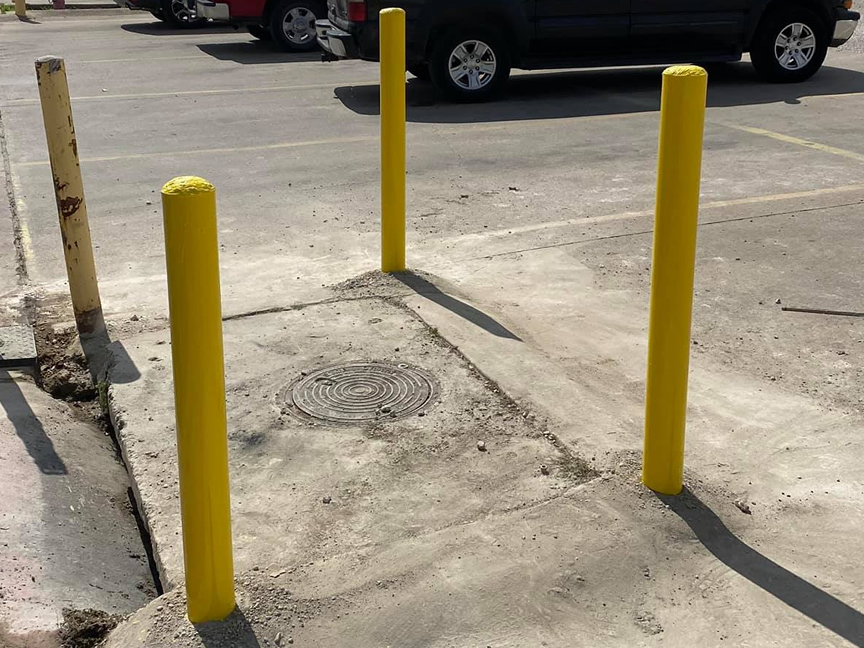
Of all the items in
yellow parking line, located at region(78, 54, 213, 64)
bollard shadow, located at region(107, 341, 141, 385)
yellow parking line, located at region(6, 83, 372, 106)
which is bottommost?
bollard shadow, located at region(107, 341, 141, 385)

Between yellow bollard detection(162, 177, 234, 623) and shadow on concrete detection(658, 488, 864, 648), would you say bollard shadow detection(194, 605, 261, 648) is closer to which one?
yellow bollard detection(162, 177, 234, 623)

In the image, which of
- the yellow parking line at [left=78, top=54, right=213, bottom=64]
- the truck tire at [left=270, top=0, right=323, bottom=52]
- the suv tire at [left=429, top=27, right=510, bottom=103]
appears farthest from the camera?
the truck tire at [left=270, top=0, right=323, bottom=52]

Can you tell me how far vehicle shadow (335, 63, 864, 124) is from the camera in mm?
10641

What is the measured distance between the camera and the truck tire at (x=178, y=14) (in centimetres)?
1980

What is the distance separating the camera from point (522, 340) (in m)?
4.83

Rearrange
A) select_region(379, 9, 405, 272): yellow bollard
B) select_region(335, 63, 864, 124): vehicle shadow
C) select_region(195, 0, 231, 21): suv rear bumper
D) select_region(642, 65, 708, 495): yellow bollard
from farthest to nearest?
select_region(195, 0, 231, 21): suv rear bumper < select_region(335, 63, 864, 124): vehicle shadow < select_region(379, 9, 405, 272): yellow bollard < select_region(642, 65, 708, 495): yellow bollard

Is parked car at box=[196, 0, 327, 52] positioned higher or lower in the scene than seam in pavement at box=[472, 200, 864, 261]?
higher

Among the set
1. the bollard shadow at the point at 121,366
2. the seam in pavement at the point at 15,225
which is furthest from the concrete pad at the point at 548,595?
the seam in pavement at the point at 15,225

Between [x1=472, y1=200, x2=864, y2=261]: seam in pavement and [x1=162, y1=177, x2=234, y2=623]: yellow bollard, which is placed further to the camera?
[x1=472, y1=200, x2=864, y2=261]: seam in pavement

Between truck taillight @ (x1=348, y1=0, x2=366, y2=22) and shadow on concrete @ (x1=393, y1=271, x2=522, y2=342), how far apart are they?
5.78 m

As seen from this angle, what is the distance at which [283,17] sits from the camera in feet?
50.9

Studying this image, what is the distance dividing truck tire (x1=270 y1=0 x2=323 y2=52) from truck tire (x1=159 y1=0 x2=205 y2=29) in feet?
15.3

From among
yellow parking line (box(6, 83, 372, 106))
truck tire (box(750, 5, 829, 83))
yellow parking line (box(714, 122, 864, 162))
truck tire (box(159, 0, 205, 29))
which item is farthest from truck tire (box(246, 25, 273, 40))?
yellow parking line (box(714, 122, 864, 162))

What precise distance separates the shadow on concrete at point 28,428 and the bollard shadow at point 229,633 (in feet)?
4.54
